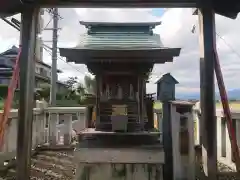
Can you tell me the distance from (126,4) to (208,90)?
160cm

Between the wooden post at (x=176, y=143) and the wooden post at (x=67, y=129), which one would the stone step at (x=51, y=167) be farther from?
the wooden post at (x=176, y=143)

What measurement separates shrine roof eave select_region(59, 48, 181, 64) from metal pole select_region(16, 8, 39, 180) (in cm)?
135

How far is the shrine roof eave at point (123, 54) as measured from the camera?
205 inches

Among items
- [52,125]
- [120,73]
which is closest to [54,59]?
[52,125]

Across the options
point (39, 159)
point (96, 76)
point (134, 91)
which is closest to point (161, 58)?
point (134, 91)

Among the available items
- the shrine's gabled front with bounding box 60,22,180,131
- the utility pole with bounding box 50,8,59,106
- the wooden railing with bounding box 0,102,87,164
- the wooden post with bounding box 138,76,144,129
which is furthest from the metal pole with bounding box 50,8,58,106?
the wooden post with bounding box 138,76,144,129

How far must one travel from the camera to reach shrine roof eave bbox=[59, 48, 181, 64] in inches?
205

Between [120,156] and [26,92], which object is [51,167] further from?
[26,92]

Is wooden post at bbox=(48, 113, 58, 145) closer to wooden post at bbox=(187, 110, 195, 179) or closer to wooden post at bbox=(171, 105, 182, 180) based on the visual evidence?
wooden post at bbox=(171, 105, 182, 180)

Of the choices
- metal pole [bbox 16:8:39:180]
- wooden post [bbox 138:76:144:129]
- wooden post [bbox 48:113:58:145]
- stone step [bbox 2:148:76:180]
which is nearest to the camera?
metal pole [bbox 16:8:39:180]

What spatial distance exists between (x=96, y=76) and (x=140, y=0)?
266cm

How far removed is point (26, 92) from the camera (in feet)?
12.3

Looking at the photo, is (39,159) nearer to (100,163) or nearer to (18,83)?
(100,163)

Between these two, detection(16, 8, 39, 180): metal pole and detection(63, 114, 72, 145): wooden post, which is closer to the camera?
detection(16, 8, 39, 180): metal pole
